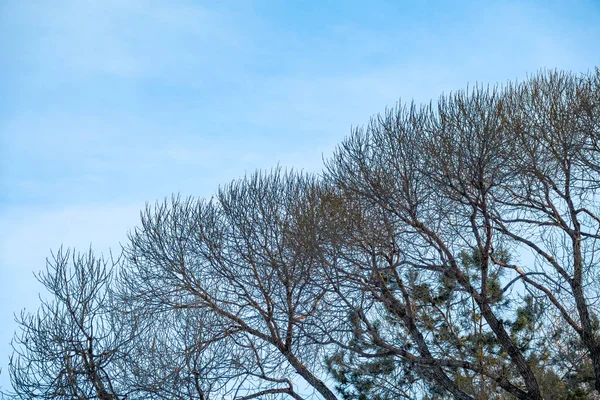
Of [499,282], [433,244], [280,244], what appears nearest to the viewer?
[433,244]

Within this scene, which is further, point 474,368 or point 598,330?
point 598,330

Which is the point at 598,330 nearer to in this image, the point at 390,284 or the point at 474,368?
the point at 474,368

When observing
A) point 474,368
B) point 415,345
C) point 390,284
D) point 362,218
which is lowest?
point 474,368

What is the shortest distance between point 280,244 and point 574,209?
5.44 m

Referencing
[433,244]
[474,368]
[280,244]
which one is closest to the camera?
[474,368]

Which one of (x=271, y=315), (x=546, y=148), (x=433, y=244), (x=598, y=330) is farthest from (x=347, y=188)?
(x=598, y=330)

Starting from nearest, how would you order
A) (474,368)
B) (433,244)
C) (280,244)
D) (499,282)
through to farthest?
(474,368), (433,244), (499,282), (280,244)

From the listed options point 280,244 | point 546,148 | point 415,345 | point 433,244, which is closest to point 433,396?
point 415,345

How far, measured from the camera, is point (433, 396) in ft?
41.5

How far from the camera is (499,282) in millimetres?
12516

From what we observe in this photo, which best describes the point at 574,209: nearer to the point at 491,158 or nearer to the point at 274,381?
the point at 491,158

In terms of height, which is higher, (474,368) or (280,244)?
(280,244)

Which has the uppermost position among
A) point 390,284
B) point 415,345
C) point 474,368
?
point 390,284

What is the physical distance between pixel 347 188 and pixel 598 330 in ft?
16.0
